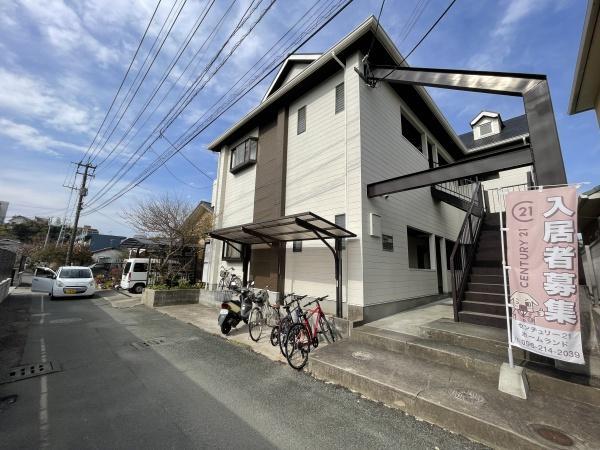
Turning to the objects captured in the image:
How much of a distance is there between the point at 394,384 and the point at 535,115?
461 centimetres

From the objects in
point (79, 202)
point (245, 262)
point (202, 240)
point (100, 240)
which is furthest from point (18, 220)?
point (245, 262)

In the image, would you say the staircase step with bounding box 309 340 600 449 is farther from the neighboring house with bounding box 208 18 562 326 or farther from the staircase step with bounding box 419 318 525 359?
the neighboring house with bounding box 208 18 562 326

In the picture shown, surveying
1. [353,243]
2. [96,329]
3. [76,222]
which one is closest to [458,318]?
[353,243]

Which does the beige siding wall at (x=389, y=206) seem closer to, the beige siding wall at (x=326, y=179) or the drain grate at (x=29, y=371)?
the beige siding wall at (x=326, y=179)

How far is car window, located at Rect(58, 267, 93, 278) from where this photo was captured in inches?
539

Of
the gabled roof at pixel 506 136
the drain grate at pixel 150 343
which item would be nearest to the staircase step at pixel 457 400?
the drain grate at pixel 150 343

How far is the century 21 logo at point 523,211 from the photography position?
341 cm

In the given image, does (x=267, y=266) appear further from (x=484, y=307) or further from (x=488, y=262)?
(x=488, y=262)

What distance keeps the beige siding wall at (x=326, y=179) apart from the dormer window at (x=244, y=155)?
7.54 feet

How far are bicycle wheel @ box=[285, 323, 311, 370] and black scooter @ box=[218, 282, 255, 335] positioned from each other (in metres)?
2.16

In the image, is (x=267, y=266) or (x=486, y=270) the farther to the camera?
(x=267, y=266)

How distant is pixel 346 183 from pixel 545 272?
14.9ft

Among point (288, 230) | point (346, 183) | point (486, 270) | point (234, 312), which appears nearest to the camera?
point (486, 270)

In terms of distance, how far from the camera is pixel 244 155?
1121 cm
